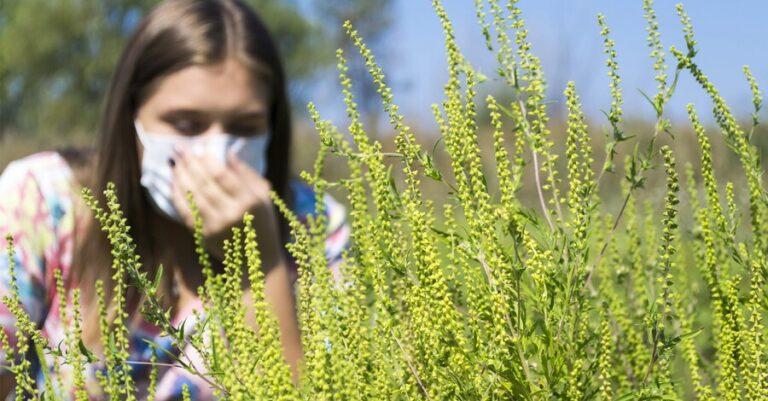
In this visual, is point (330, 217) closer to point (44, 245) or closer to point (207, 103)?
point (207, 103)

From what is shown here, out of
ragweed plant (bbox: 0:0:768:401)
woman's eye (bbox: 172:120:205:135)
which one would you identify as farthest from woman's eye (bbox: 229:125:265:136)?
ragweed plant (bbox: 0:0:768:401)

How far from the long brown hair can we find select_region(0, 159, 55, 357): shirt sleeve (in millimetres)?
125

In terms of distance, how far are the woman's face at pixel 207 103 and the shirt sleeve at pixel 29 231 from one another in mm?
458

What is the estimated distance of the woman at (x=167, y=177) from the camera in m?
3.08

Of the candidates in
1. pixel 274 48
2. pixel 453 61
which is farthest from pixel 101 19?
pixel 453 61

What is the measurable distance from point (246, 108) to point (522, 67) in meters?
2.06

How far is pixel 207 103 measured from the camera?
3316mm

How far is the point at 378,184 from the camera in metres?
1.36

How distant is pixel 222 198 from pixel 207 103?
0.49m

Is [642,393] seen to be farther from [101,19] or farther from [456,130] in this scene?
[101,19]

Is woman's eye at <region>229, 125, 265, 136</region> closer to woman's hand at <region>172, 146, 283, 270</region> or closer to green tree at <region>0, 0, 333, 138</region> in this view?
woman's hand at <region>172, 146, 283, 270</region>

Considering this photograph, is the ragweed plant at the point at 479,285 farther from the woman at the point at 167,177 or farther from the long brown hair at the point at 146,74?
the long brown hair at the point at 146,74

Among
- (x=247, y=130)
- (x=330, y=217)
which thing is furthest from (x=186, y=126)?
(x=330, y=217)

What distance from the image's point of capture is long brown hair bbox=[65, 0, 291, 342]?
11.2 feet
